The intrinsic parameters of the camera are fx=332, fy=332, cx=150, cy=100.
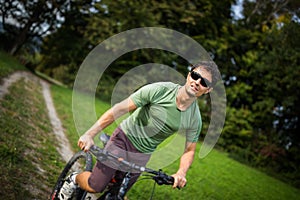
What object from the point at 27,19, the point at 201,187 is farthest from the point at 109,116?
the point at 27,19

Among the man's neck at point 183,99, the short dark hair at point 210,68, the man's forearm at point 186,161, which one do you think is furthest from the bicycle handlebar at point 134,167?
the short dark hair at point 210,68

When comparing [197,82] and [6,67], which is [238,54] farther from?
[197,82]

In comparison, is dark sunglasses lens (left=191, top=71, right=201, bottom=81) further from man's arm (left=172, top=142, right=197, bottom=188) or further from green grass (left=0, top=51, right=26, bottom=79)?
green grass (left=0, top=51, right=26, bottom=79)

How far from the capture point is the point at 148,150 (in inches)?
119

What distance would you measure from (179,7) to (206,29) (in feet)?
7.82

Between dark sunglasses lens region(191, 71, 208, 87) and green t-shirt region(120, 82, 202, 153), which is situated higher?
dark sunglasses lens region(191, 71, 208, 87)

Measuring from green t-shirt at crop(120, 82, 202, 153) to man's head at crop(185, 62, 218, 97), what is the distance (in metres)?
0.17

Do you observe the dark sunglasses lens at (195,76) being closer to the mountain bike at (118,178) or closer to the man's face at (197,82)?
the man's face at (197,82)

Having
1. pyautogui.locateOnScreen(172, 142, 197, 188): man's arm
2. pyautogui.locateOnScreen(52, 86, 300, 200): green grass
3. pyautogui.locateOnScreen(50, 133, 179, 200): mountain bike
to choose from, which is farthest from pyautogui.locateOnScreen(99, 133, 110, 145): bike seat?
pyautogui.locateOnScreen(52, 86, 300, 200): green grass

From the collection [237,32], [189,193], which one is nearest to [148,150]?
[189,193]

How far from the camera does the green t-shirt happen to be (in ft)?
9.08

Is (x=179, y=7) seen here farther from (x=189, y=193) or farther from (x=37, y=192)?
(x=37, y=192)

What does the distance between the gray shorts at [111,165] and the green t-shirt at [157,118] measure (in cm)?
5

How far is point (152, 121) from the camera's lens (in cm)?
290
